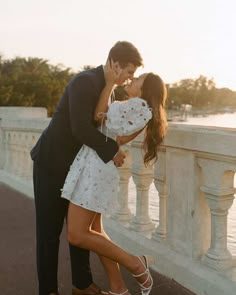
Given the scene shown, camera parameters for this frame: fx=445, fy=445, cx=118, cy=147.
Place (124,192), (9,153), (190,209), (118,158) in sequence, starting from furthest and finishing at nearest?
(9,153) < (124,192) < (190,209) < (118,158)

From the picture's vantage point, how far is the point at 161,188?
3.39 m

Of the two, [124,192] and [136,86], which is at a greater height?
[136,86]

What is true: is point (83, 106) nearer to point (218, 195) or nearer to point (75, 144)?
point (75, 144)

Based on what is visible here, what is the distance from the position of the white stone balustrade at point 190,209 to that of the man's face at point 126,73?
58cm

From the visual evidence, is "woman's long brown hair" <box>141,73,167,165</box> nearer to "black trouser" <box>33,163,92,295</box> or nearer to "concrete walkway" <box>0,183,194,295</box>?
"black trouser" <box>33,163,92,295</box>

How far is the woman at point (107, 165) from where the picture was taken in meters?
2.56

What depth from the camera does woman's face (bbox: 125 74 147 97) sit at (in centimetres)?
268

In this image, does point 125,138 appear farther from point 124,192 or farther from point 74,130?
point 124,192

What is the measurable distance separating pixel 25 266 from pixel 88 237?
1.12 metres

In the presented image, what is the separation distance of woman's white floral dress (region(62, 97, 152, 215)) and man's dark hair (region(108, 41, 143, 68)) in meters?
0.22

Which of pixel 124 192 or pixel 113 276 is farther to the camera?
pixel 124 192

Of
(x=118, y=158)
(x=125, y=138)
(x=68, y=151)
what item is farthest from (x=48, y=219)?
(x=125, y=138)

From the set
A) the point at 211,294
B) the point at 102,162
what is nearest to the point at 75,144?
the point at 102,162

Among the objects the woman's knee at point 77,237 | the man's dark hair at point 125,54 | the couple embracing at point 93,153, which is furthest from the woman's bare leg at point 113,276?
the man's dark hair at point 125,54
